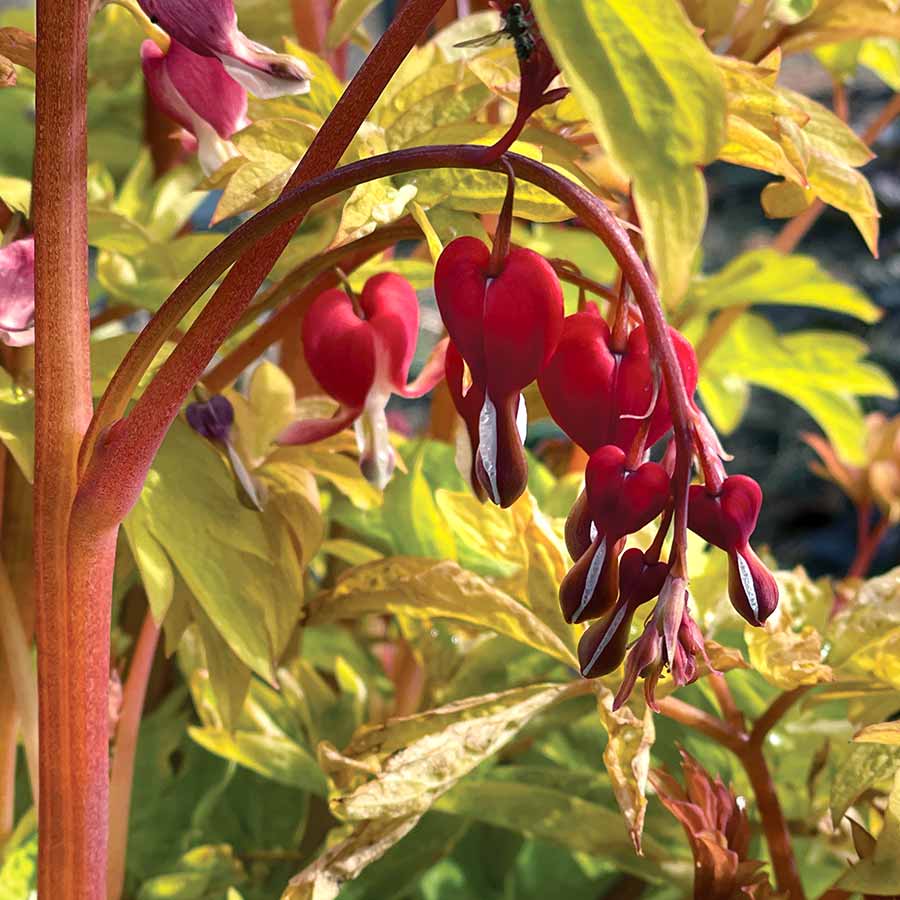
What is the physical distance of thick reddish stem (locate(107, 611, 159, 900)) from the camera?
0.52 meters

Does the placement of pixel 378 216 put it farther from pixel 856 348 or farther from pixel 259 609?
pixel 856 348

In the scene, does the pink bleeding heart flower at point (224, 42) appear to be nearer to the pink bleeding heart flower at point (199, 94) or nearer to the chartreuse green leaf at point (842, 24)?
the pink bleeding heart flower at point (199, 94)

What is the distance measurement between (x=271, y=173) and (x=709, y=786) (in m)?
0.29

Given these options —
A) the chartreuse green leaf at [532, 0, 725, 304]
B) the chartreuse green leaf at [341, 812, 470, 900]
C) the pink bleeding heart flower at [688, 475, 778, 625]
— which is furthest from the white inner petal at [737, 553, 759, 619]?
the chartreuse green leaf at [341, 812, 470, 900]

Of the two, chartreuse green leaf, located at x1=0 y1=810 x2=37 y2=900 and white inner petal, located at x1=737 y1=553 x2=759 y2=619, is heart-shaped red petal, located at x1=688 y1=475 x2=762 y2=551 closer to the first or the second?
white inner petal, located at x1=737 y1=553 x2=759 y2=619

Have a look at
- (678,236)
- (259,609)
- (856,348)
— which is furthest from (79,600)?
(856,348)

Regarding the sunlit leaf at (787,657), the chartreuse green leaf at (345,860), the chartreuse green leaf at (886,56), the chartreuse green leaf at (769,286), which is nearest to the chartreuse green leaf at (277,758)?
the chartreuse green leaf at (345,860)

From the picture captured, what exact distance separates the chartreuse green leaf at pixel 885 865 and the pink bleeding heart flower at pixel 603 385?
180 mm

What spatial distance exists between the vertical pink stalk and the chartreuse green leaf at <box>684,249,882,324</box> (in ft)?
1.57

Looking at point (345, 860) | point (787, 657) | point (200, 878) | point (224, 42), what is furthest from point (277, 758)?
point (224, 42)

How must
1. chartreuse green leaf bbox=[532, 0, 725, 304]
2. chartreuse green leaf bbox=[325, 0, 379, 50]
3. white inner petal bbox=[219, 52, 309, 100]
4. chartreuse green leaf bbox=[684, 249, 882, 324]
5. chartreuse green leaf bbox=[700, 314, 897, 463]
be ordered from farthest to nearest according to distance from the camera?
1. chartreuse green leaf bbox=[700, 314, 897, 463]
2. chartreuse green leaf bbox=[684, 249, 882, 324]
3. chartreuse green leaf bbox=[325, 0, 379, 50]
4. white inner petal bbox=[219, 52, 309, 100]
5. chartreuse green leaf bbox=[532, 0, 725, 304]

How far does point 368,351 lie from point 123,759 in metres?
0.23

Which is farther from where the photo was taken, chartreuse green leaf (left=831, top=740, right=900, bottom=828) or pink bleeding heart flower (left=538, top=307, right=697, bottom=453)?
chartreuse green leaf (left=831, top=740, right=900, bottom=828)

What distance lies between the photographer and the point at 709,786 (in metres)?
0.47
